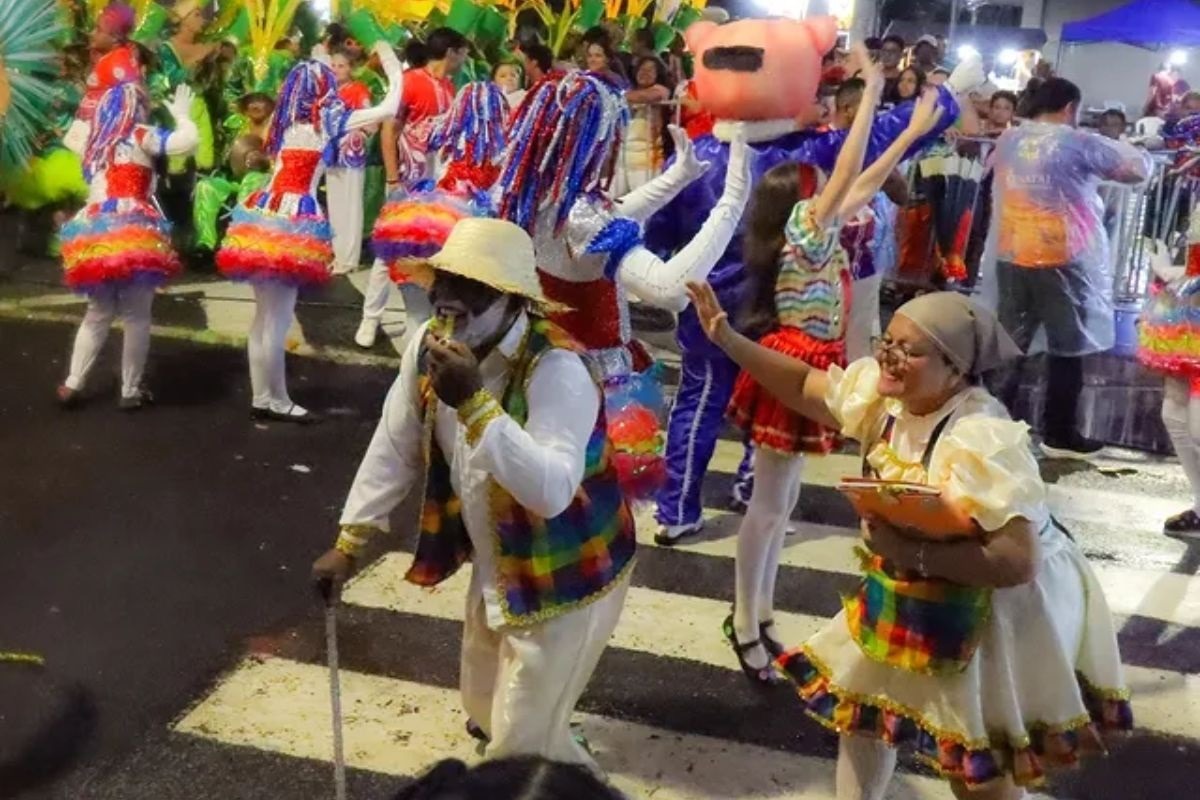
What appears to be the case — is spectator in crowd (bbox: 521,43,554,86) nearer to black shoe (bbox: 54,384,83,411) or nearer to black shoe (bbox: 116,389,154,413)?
black shoe (bbox: 116,389,154,413)

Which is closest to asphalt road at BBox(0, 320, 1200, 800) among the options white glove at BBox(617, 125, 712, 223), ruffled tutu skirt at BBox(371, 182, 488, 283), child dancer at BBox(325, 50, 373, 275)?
ruffled tutu skirt at BBox(371, 182, 488, 283)

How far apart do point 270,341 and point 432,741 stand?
13.1ft

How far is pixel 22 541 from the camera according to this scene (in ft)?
19.8

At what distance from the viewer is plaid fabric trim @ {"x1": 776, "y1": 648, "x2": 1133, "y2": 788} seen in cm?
319

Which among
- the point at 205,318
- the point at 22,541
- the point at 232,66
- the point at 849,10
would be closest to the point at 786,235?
the point at 22,541

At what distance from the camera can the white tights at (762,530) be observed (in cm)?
480

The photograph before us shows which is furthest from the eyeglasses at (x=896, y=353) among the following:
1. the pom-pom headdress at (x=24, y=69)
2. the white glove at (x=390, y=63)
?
the white glove at (x=390, y=63)

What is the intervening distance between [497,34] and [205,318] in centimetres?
487

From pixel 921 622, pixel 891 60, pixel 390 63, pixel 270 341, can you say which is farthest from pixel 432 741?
pixel 891 60

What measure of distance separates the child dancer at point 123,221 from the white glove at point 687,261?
394 cm

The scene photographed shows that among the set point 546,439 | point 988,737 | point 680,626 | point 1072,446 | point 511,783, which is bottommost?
point 1072,446

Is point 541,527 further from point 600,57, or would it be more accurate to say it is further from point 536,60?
point 536,60

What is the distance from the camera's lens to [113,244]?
304 inches

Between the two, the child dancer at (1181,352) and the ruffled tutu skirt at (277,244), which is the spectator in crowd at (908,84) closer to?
the child dancer at (1181,352)
